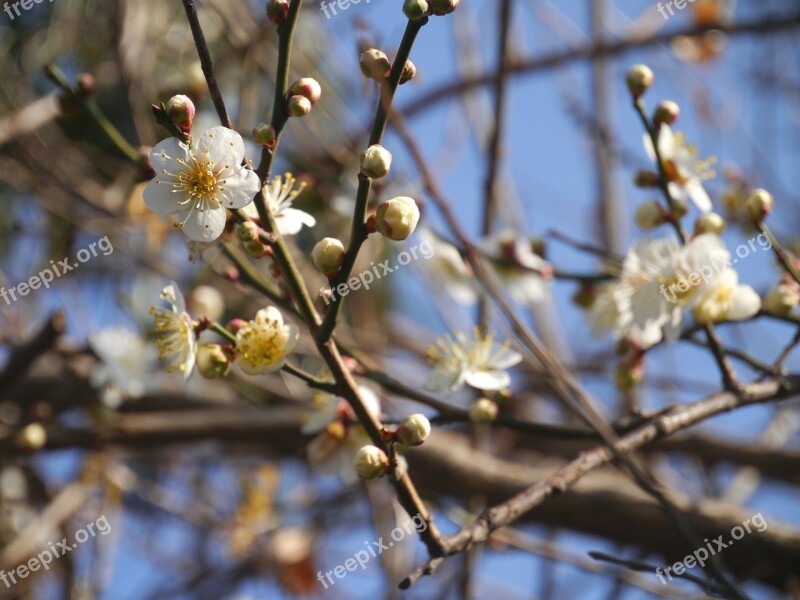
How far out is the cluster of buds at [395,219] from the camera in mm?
867

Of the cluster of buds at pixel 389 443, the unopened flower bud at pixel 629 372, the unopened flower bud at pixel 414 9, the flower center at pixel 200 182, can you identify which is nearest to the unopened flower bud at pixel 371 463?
the cluster of buds at pixel 389 443

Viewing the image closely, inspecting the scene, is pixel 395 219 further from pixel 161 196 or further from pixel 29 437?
pixel 29 437

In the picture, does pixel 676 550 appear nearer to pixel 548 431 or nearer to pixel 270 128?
pixel 548 431

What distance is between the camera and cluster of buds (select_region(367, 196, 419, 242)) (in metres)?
0.87

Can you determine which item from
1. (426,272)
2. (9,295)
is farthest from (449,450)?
(9,295)

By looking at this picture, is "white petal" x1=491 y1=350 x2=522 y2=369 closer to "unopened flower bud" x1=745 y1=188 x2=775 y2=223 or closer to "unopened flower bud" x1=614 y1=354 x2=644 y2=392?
"unopened flower bud" x1=614 y1=354 x2=644 y2=392

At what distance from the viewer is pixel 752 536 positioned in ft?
5.35

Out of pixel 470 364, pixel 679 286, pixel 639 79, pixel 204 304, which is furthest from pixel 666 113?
pixel 204 304

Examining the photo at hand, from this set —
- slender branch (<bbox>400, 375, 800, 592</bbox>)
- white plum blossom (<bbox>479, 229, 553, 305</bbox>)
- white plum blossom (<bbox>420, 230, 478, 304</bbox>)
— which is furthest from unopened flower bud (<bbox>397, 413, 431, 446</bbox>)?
white plum blossom (<bbox>420, 230, 478, 304</bbox>)

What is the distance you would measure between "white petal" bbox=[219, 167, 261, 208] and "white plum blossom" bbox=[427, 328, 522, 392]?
44 cm

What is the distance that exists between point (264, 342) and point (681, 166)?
804 millimetres

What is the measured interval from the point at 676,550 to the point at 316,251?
4.12 ft

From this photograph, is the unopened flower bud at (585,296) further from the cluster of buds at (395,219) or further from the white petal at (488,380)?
the cluster of buds at (395,219)

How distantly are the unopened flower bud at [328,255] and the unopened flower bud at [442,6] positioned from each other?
0.27 meters
